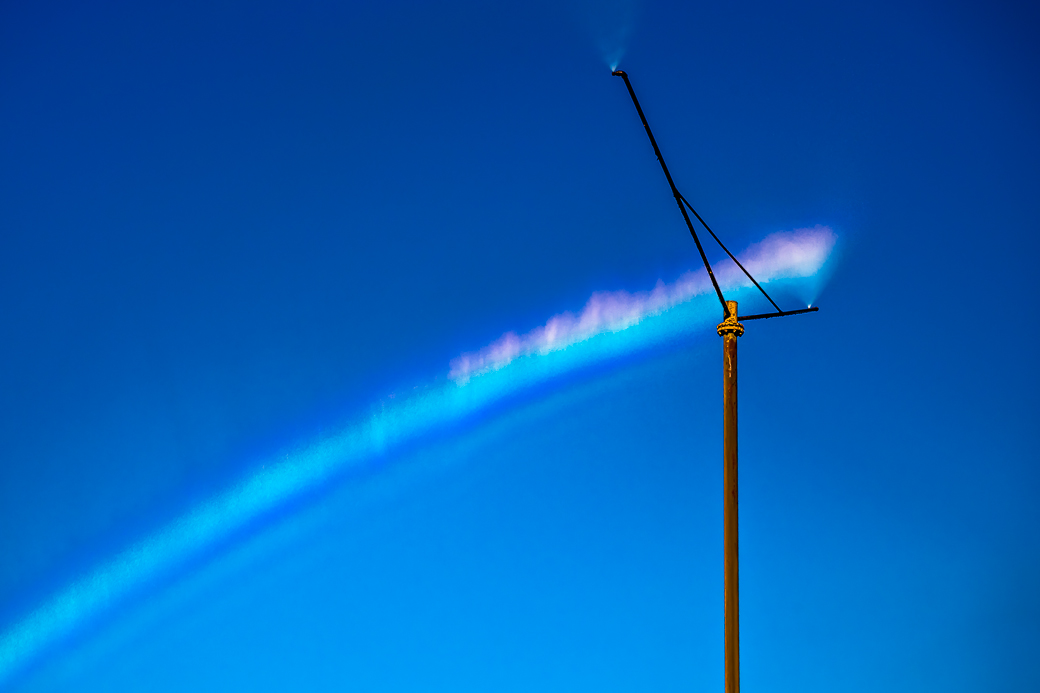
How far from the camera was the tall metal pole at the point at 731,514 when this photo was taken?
5.70 meters

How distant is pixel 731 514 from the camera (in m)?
5.76

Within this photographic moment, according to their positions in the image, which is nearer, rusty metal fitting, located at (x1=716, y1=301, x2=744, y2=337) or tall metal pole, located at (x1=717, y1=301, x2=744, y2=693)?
tall metal pole, located at (x1=717, y1=301, x2=744, y2=693)

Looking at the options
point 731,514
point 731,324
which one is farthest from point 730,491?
point 731,324

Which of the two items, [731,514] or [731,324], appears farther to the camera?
[731,324]

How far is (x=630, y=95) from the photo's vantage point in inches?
257

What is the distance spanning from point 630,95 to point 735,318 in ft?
6.78

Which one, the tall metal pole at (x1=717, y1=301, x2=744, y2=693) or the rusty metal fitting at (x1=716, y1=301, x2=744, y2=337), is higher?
the rusty metal fitting at (x1=716, y1=301, x2=744, y2=337)

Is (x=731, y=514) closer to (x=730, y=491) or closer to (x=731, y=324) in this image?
(x=730, y=491)

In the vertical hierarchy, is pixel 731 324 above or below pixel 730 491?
above

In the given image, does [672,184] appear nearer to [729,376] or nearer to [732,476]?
[729,376]

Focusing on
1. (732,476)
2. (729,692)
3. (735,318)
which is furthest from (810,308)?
(729,692)

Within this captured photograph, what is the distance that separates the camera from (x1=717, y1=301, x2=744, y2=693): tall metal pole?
5.70 meters

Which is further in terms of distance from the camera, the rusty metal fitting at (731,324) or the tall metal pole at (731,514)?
the rusty metal fitting at (731,324)

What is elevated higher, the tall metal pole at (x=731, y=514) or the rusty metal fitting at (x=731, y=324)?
the rusty metal fitting at (x=731, y=324)
